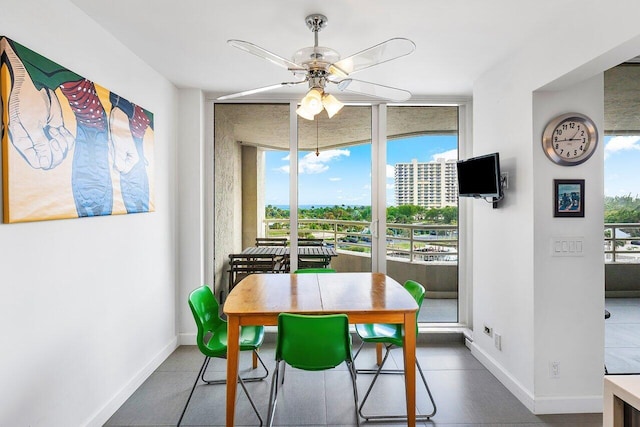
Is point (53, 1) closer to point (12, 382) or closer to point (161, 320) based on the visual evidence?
point (12, 382)

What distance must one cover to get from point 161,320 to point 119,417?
3.20ft

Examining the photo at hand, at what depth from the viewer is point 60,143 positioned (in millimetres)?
1911

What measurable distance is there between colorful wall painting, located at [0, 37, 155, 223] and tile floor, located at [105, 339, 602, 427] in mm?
1406

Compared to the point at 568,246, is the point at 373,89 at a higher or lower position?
higher

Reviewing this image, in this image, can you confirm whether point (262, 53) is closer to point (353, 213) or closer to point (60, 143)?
point (60, 143)

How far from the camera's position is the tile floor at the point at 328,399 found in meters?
2.40

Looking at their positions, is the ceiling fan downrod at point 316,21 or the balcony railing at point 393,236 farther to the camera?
the balcony railing at point 393,236

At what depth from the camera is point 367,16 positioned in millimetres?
2227

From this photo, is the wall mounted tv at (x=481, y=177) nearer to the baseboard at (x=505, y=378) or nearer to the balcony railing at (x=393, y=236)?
the balcony railing at (x=393, y=236)

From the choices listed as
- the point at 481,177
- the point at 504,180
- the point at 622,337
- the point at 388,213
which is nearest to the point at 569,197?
the point at 504,180

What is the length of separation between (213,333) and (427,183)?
2701 mm

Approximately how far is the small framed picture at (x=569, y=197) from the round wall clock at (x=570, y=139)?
13cm

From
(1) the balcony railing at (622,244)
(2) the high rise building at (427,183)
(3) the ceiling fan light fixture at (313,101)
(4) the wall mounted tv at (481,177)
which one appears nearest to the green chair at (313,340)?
(3) the ceiling fan light fixture at (313,101)

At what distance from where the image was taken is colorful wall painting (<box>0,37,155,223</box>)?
1.62m
